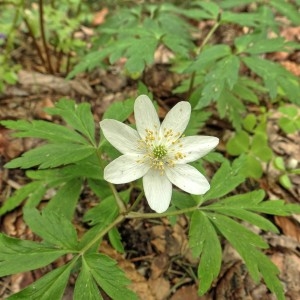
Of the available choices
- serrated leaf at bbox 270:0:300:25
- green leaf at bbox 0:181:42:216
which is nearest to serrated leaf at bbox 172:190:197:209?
green leaf at bbox 0:181:42:216

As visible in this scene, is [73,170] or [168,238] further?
[168,238]

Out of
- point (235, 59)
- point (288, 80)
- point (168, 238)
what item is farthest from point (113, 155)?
point (288, 80)

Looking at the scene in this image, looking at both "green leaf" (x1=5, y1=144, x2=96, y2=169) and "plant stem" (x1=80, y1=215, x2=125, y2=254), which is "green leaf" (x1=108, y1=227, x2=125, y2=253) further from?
"green leaf" (x1=5, y1=144, x2=96, y2=169)

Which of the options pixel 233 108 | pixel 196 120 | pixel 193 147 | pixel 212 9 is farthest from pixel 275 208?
pixel 212 9

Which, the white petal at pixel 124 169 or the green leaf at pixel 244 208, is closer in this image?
the white petal at pixel 124 169

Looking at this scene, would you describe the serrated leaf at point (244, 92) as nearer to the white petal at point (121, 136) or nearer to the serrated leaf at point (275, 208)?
the serrated leaf at point (275, 208)

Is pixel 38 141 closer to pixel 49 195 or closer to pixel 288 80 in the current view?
pixel 49 195

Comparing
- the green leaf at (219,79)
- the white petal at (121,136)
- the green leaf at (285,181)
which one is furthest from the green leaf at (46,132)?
the green leaf at (285,181)

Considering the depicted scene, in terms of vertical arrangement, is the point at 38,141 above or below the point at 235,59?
→ below
